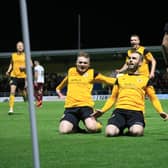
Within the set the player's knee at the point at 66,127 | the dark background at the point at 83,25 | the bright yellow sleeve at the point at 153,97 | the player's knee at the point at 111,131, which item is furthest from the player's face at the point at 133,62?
the dark background at the point at 83,25

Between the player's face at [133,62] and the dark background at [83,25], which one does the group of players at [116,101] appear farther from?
the dark background at [83,25]

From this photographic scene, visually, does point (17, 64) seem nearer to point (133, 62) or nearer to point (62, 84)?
point (62, 84)

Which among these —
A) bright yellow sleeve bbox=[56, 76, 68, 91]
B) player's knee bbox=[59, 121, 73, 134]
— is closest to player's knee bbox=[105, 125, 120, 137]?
player's knee bbox=[59, 121, 73, 134]

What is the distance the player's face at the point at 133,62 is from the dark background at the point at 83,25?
30167mm

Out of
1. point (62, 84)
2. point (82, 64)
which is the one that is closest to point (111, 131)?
point (82, 64)

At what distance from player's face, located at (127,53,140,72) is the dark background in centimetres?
3017

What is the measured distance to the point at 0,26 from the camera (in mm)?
42531

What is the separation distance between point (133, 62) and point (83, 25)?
32137 millimetres

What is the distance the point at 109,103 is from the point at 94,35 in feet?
105

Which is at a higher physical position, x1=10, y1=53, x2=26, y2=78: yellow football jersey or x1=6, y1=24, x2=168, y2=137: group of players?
x1=10, y1=53, x2=26, y2=78: yellow football jersey

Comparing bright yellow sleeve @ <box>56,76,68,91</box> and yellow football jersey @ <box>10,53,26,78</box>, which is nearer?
bright yellow sleeve @ <box>56,76,68,91</box>

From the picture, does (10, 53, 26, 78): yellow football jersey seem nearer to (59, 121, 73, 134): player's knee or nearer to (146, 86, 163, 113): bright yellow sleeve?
(59, 121, 73, 134): player's knee

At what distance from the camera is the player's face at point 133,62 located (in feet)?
32.5

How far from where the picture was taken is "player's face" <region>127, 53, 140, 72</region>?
990 centimetres
